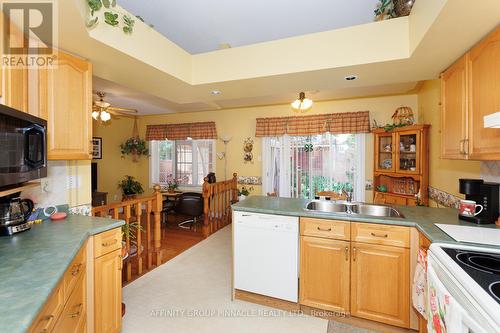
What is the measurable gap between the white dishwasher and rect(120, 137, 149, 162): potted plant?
15.6ft

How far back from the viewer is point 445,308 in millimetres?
1114

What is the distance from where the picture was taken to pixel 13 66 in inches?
52.8

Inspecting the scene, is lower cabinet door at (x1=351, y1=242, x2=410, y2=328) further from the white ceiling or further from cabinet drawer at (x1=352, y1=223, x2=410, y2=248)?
the white ceiling

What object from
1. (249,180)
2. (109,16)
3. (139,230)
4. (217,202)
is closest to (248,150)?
(249,180)

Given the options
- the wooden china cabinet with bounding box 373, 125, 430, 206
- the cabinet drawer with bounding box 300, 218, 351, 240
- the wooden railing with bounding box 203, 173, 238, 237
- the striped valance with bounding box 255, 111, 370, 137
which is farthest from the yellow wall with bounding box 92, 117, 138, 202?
the wooden china cabinet with bounding box 373, 125, 430, 206

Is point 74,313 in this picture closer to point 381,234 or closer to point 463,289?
point 463,289

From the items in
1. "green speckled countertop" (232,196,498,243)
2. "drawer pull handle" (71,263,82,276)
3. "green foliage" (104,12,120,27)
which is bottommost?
"drawer pull handle" (71,263,82,276)

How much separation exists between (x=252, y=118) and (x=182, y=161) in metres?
2.23

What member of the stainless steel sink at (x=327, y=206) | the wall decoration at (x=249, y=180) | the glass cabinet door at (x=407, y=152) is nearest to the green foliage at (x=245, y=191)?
the wall decoration at (x=249, y=180)

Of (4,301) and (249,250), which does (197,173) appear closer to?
(249,250)

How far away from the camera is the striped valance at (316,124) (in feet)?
13.8

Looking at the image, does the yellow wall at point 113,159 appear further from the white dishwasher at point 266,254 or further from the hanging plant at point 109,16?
the white dishwasher at point 266,254

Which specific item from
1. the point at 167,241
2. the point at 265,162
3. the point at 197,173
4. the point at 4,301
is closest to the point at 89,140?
the point at 4,301

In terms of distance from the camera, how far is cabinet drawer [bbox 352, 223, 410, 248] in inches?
71.3
